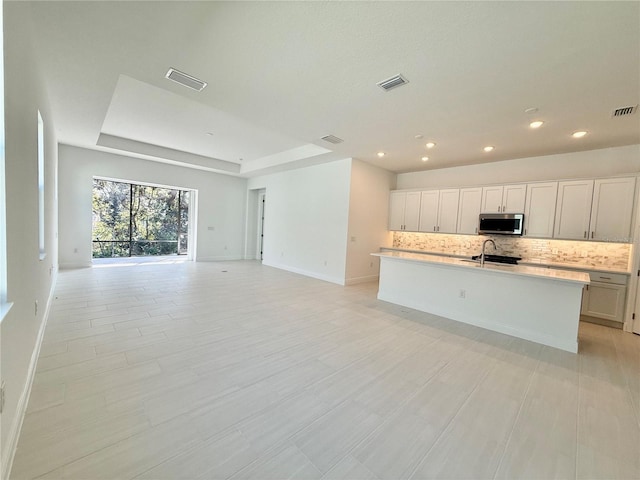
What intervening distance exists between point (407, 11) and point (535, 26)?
38.5 inches

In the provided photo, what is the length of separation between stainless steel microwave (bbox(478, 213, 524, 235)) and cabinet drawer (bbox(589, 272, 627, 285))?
48.2 inches

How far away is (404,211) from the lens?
22.4 feet

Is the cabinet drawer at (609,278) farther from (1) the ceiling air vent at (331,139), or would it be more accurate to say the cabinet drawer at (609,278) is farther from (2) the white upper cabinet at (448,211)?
(1) the ceiling air vent at (331,139)

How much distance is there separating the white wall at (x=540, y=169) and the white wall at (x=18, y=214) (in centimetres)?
688

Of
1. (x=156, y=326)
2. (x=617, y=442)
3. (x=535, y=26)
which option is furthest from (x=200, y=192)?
(x=617, y=442)

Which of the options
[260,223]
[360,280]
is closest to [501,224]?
[360,280]

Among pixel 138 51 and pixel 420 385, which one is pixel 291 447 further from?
pixel 138 51

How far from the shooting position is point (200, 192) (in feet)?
27.4

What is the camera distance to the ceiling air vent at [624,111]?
120 inches

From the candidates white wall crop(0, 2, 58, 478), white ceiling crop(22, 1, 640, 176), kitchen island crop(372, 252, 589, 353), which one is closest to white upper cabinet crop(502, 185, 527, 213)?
white ceiling crop(22, 1, 640, 176)

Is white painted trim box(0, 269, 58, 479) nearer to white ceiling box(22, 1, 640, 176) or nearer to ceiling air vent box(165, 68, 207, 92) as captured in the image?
white ceiling box(22, 1, 640, 176)

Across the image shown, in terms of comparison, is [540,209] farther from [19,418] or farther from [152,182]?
[152,182]

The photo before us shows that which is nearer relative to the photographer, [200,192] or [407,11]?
[407,11]

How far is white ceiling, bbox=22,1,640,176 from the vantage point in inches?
76.3
